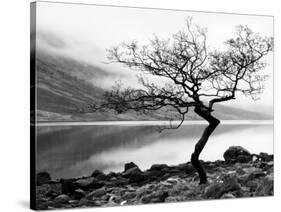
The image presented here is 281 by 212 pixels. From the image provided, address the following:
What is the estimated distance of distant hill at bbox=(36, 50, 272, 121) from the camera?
800 cm

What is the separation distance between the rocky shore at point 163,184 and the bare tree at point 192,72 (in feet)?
0.73

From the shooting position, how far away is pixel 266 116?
9.56 metres

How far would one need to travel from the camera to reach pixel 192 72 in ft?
29.5

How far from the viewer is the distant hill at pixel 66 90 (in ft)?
26.2

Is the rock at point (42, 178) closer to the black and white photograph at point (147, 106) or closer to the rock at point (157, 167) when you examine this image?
the black and white photograph at point (147, 106)

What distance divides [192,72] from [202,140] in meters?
0.88

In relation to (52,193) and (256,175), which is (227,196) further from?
(52,193)

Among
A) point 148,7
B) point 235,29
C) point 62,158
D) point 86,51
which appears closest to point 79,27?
point 86,51

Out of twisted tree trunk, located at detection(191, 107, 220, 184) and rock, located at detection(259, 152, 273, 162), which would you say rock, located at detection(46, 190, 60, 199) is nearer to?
twisted tree trunk, located at detection(191, 107, 220, 184)

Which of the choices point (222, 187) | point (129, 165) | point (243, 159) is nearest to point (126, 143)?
point (129, 165)

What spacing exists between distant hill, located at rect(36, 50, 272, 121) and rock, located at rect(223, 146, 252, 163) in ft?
4.61

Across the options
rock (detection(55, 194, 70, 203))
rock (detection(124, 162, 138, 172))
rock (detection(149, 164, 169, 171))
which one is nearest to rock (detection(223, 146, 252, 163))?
rock (detection(149, 164, 169, 171))

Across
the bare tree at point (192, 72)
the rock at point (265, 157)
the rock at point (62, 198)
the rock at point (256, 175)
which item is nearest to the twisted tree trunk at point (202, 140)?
the bare tree at point (192, 72)

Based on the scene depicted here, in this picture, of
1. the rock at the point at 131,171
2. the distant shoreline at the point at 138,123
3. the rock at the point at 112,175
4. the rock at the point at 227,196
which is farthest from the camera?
the rock at the point at 227,196
